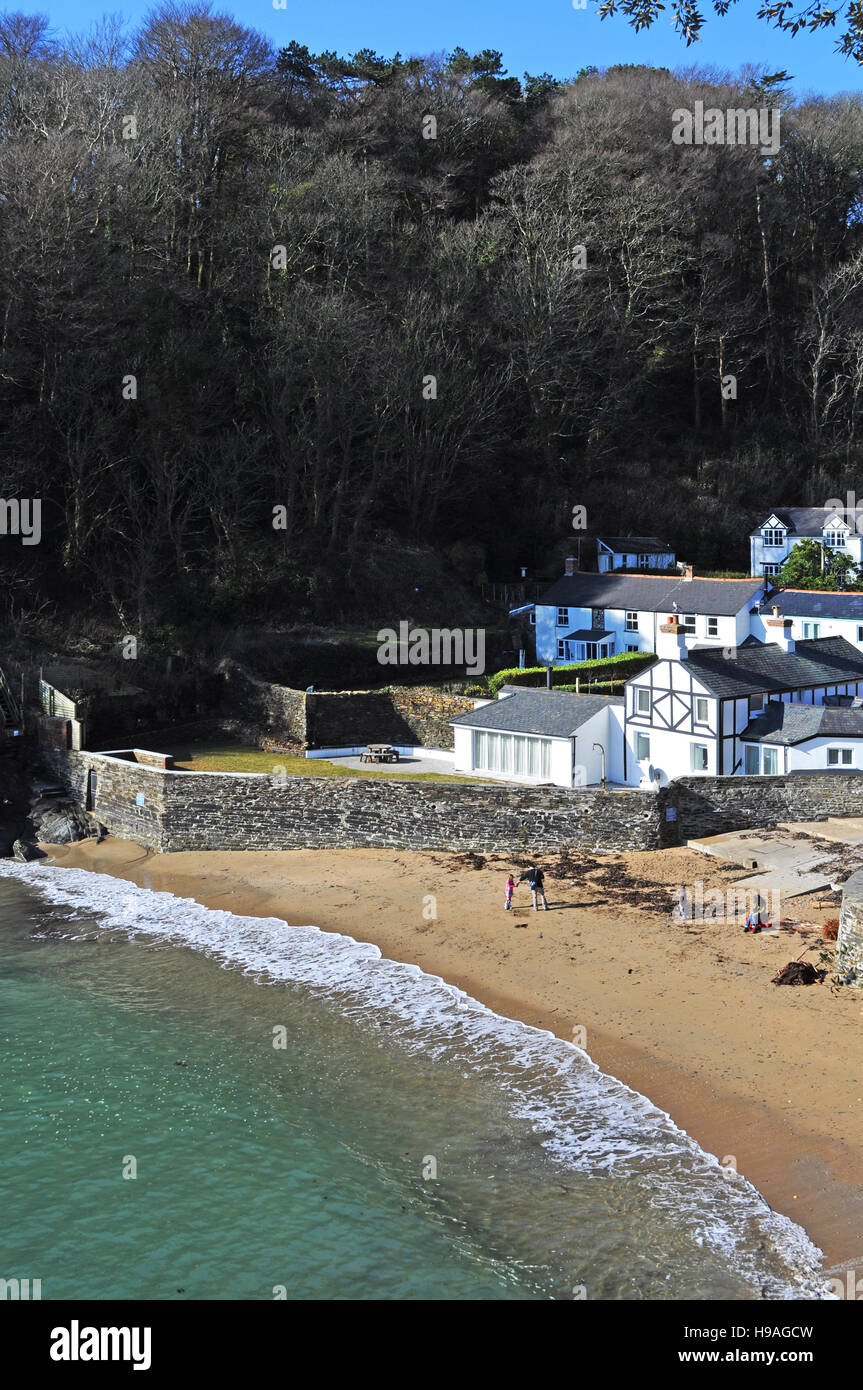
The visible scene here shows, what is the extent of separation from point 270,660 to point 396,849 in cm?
1280

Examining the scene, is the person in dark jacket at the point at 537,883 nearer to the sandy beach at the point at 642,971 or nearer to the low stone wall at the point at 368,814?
the sandy beach at the point at 642,971

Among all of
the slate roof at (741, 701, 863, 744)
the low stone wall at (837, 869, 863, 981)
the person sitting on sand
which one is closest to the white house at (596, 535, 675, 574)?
the slate roof at (741, 701, 863, 744)

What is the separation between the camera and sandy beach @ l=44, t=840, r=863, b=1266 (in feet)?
51.5

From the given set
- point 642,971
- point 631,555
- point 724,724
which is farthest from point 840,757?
point 631,555

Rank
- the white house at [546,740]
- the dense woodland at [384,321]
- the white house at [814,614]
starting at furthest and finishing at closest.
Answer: the dense woodland at [384,321] < the white house at [814,614] < the white house at [546,740]

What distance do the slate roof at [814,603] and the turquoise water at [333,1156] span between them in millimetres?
23508

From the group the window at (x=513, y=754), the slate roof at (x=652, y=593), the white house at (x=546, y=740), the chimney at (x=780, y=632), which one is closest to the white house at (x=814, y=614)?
the chimney at (x=780, y=632)

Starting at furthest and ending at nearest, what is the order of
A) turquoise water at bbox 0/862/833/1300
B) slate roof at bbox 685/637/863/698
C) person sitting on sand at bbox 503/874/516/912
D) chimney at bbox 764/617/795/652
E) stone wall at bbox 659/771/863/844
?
1. chimney at bbox 764/617/795/652
2. slate roof at bbox 685/637/863/698
3. stone wall at bbox 659/771/863/844
4. person sitting on sand at bbox 503/874/516/912
5. turquoise water at bbox 0/862/833/1300

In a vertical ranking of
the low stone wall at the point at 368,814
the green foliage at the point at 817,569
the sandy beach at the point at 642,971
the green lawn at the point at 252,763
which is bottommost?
the sandy beach at the point at 642,971

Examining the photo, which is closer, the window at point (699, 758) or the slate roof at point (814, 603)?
the window at point (699, 758)

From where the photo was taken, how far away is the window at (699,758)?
100ft

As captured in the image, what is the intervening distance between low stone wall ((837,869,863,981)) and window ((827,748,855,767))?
9.81 meters

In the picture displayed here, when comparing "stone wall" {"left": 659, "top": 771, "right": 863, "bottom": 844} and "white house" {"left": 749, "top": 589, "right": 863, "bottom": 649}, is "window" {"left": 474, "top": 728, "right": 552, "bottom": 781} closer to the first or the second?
"stone wall" {"left": 659, "top": 771, "right": 863, "bottom": 844}
